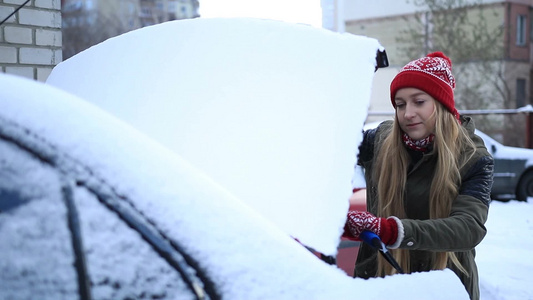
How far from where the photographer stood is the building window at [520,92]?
79.6 feet

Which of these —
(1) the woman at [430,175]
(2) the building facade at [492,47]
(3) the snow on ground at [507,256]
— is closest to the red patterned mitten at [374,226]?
(1) the woman at [430,175]

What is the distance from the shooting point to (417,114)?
2080 millimetres

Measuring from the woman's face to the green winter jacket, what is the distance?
0.32 ft

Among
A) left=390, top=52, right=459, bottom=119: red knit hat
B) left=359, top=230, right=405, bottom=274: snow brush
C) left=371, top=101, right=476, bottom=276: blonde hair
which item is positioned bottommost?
left=359, top=230, right=405, bottom=274: snow brush

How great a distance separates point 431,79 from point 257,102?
74 cm

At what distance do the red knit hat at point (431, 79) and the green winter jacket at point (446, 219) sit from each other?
20 cm

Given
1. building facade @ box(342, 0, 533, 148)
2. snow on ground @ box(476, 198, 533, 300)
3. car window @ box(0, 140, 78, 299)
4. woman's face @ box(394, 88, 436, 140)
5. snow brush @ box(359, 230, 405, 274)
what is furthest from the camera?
building facade @ box(342, 0, 533, 148)

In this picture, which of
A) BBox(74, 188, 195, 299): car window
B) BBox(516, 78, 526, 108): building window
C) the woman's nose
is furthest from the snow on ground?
BBox(516, 78, 526, 108): building window

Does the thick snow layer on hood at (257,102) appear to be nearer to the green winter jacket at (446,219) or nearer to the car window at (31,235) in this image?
the green winter jacket at (446,219)

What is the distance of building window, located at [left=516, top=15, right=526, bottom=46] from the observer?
2559cm

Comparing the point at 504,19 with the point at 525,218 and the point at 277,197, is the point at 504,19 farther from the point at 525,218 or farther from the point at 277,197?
the point at 277,197

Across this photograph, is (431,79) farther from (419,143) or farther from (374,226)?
(374,226)

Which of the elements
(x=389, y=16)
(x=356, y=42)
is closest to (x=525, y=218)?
(x=356, y=42)

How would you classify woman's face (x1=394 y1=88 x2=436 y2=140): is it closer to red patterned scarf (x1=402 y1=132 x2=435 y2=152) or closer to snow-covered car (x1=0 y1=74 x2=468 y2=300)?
red patterned scarf (x1=402 y1=132 x2=435 y2=152)
